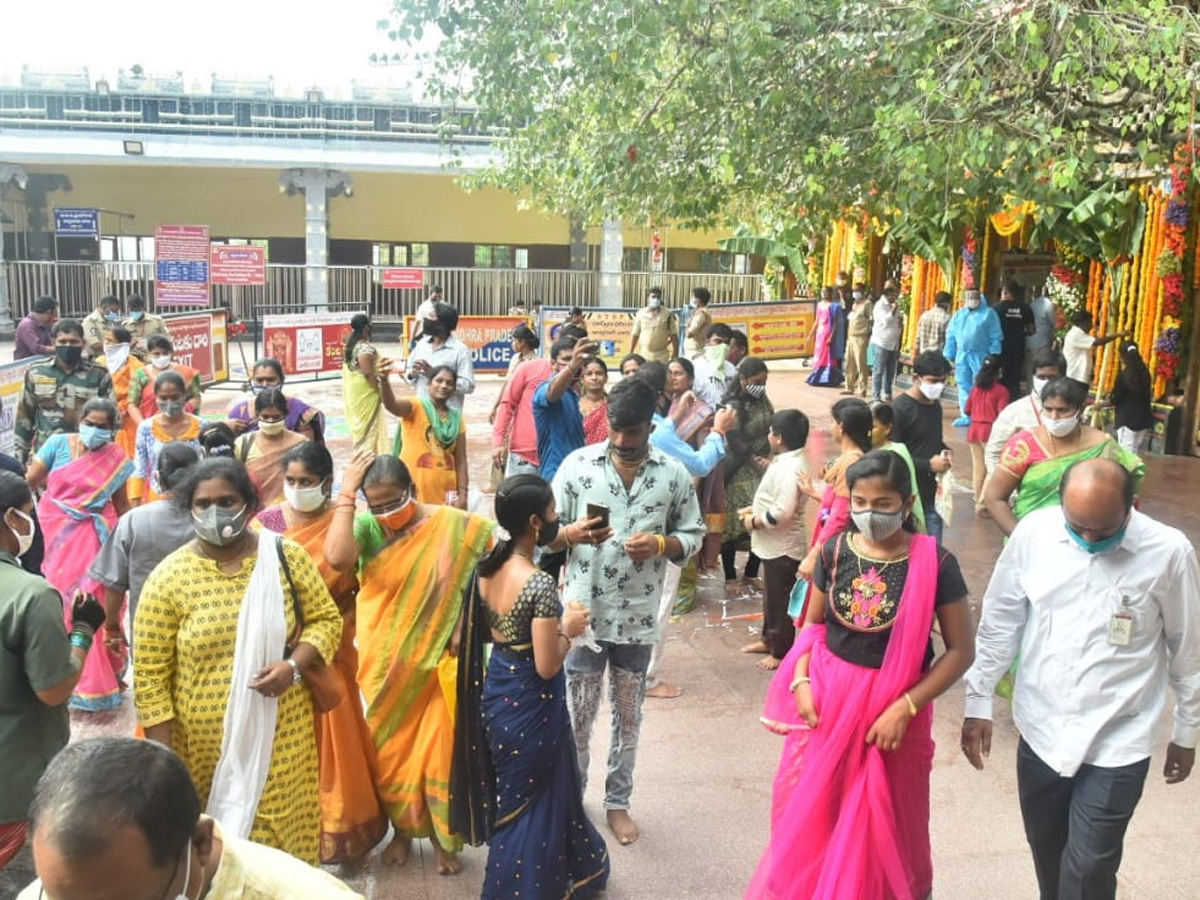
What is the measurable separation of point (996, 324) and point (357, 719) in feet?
40.5

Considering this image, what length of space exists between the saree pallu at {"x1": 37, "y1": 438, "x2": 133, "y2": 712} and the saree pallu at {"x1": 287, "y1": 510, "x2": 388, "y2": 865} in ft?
6.88

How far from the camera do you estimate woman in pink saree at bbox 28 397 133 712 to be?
5805 millimetres

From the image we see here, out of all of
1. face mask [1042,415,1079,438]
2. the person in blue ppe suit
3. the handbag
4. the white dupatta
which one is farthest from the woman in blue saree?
the person in blue ppe suit

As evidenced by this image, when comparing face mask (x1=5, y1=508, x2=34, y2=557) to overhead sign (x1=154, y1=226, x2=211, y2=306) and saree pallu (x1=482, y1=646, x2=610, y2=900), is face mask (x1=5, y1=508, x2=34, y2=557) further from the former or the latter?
overhead sign (x1=154, y1=226, x2=211, y2=306)

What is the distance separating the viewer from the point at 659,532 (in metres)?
4.58

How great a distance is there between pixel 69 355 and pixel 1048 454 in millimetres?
6014

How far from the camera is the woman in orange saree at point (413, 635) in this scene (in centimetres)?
423

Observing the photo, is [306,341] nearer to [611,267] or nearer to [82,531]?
[611,267]

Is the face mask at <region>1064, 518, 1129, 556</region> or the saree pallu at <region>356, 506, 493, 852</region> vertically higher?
the face mask at <region>1064, 518, 1129, 556</region>

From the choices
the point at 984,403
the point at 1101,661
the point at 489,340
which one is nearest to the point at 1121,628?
the point at 1101,661

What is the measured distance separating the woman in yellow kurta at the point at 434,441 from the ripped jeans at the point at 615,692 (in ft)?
8.37

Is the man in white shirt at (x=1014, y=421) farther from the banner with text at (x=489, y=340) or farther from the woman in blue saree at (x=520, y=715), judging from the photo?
the banner with text at (x=489, y=340)

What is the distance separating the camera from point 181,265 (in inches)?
688

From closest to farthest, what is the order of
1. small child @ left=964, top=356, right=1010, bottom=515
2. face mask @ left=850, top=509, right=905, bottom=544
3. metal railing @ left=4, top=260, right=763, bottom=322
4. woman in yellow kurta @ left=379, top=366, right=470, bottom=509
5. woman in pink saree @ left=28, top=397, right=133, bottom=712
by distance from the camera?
face mask @ left=850, top=509, right=905, bottom=544
woman in pink saree @ left=28, top=397, right=133, bottom=712
woman in yellow kurta @ left=379, top=366, right=470, bottom=509
small child @ left=964, top=356, right=1010, bottom=515
metal railing @ left=4, top=260, right=763, bottom=322
